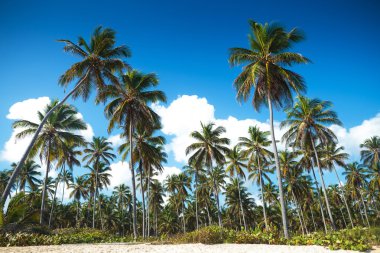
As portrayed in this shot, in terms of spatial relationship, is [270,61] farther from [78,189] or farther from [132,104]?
[78,189]

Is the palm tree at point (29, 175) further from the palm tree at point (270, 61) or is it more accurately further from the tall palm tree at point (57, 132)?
the palm tree at point (270, 61)

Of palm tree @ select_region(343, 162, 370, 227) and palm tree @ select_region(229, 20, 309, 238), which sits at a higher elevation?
palm tree @ select_region(229, 20, 309, 238)

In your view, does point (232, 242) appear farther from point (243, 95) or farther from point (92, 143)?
point (92, 143)

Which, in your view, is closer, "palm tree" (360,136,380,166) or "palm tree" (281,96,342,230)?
"palm tree" (281,96,342,230)

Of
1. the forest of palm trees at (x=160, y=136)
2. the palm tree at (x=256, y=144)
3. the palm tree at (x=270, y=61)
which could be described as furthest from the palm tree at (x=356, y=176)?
the palm tree at (x=270, y=61)

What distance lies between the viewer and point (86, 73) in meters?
16.8

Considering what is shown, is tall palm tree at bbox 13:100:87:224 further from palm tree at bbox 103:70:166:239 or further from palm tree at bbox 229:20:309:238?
palm tree at bbox 229:20:309:238

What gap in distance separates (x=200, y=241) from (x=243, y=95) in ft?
35.2

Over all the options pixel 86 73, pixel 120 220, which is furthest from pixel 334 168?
pixel 120 220

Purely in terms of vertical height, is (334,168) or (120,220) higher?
(334,168)

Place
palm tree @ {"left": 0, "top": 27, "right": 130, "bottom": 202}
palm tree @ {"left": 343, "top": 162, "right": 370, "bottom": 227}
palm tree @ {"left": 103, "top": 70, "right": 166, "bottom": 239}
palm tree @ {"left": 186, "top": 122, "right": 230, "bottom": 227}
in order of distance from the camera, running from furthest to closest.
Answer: palm tree @ {"left": 343, "top": 162, "right": 370, "bottom": 227}, palm tree @ {"left": 186, "top": 122, "right": 230, "bottom": 227}, palm tree @ {"left": 103, "top": 70, "right": 166, "bottom": 239}, palm tree @ {"left": 0, "top": 27, "right": 130, "bottom": 202}

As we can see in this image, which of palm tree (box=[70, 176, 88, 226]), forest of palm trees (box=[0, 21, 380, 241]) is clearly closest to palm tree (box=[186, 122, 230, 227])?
forest of palm trees (box=[0, 21, 380, 241])

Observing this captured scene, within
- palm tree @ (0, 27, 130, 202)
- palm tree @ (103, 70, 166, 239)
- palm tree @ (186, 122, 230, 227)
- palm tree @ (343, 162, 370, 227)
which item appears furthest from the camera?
palm tree @ (343, 162, 370, 227)

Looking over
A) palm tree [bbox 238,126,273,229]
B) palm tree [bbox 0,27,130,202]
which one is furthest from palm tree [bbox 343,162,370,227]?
palm tree [bbox 0,27,130,202]
